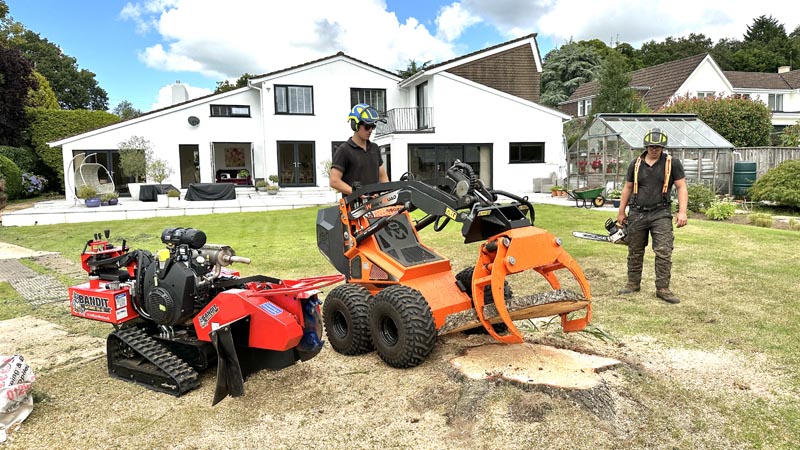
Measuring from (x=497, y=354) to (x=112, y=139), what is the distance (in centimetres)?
2290

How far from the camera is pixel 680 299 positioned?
18.9ft

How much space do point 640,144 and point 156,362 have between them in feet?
55.8

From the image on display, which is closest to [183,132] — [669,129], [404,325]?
[669,129]

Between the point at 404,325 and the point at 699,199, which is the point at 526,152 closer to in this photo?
the point at 699,199

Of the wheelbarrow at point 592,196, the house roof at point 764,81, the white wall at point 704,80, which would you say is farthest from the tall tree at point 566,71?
the wheelbarrow at point 592,196

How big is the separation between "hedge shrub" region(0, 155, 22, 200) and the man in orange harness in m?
23.9

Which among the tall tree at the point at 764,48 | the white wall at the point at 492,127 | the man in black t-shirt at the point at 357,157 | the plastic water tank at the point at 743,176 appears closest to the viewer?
the man in black t-shirt at the point at 357,157

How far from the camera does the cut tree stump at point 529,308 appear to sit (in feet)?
11.9

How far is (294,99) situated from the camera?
2348cm

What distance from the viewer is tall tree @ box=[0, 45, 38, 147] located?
2450 cm

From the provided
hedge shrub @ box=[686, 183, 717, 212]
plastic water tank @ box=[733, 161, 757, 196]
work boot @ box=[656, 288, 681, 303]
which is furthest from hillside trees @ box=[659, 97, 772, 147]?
work boot @ box=[656, 288, 681, 303]

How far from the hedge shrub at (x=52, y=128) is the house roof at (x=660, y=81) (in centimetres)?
3116

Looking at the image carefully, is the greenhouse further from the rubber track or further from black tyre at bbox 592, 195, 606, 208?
the rubber track

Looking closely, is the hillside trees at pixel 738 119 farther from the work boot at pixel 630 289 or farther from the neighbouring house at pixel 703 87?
the work boot at pixel 630 289
